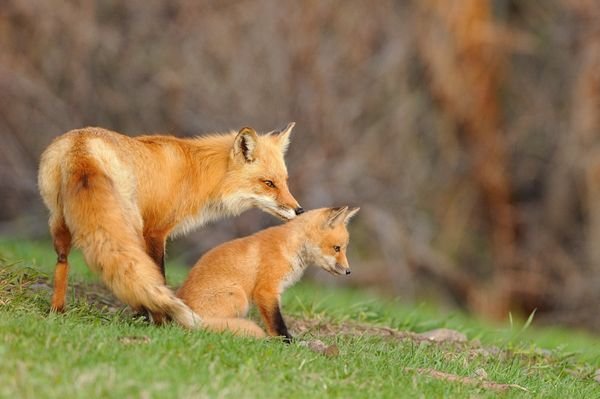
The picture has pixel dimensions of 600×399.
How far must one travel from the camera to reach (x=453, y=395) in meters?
5.87

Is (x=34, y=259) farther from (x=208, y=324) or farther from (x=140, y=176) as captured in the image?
(x=208, y=324)

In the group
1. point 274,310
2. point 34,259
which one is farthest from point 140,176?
point 34,259

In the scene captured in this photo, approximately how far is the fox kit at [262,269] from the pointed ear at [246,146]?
0.69m

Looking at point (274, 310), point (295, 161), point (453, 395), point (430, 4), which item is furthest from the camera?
point (430, 4)

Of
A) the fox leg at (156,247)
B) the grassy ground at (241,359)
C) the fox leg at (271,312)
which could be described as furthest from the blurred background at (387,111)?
the fox leg at (271,312)

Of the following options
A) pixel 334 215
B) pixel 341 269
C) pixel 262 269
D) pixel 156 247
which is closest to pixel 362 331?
pixel 341 269

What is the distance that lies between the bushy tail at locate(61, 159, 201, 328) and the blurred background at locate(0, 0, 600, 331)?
8.88 metres

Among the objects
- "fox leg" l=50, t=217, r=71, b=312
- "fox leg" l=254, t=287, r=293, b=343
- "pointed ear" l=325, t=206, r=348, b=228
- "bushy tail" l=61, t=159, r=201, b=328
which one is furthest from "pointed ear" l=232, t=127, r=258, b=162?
"fox leg" l=50, t=217, r=71, b=312

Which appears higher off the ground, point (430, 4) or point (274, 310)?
point (430, 4)

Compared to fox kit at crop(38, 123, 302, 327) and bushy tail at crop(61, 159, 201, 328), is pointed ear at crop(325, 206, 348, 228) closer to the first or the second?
fox kit at crop(38, 123, 302, 327)

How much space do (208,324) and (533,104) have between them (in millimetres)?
12906

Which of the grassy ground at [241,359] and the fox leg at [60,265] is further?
the fox leg at [60,265]

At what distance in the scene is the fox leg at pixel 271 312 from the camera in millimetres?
7070

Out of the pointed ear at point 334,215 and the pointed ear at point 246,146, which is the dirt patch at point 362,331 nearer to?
the pointed ear at point 334,215
